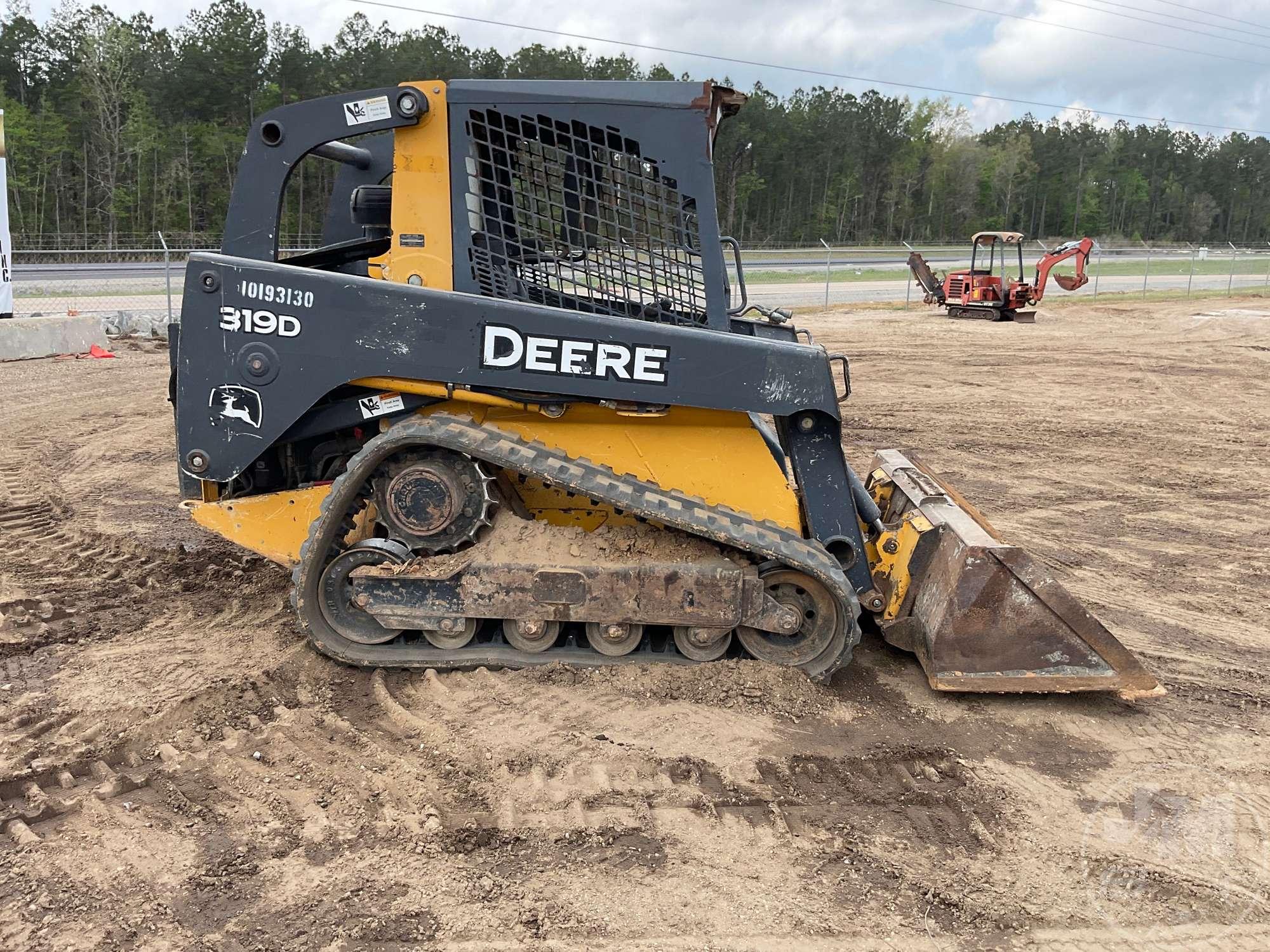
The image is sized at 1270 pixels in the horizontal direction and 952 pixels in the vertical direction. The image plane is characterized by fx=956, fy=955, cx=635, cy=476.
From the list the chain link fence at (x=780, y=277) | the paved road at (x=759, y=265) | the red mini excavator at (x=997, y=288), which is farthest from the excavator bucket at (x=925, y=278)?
the paved road at (x=759, y=265)

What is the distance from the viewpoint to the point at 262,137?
156 inches

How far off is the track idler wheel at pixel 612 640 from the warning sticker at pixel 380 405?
1.21m

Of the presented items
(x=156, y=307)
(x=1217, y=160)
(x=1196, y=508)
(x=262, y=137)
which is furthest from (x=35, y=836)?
(x=1217, y=160)

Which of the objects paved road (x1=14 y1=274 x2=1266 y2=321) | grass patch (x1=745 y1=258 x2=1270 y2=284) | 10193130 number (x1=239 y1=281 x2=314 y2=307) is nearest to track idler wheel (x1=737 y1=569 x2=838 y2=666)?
10193130 number (x1=239 y1=281 x2=314 y2=307)

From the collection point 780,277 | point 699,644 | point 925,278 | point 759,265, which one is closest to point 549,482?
point 699,644

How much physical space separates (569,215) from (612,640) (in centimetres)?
178

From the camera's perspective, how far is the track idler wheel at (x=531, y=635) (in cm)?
397

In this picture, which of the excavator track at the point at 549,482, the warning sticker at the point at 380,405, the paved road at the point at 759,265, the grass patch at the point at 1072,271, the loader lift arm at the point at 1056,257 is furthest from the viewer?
the grass patch at the point at 1072,271

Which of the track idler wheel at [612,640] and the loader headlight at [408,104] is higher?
the loader headlight at [408,104]

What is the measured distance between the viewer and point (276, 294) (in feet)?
12.6

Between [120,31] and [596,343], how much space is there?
49690mm

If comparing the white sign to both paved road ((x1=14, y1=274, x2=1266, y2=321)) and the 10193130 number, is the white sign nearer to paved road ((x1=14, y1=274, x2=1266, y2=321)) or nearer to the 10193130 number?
paved road ((x1=14, y1=274, x2=1266, y2=321))

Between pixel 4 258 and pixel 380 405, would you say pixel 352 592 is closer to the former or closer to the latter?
pixel 380 405

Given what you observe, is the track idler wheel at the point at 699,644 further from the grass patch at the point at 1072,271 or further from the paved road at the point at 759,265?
the grass patch at the point at 1072,271
